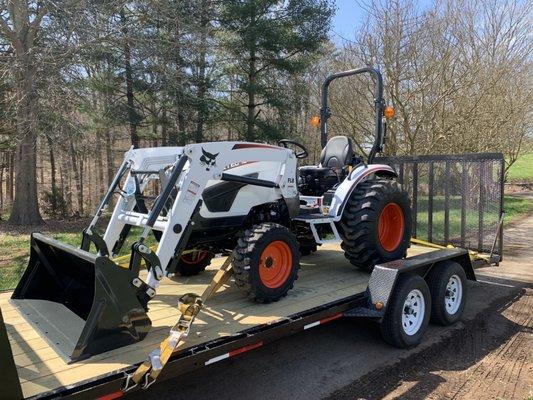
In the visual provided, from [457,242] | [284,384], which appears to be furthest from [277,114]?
[284,384]

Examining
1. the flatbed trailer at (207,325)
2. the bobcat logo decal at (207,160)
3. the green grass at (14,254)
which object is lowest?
the green grass at (14,254)

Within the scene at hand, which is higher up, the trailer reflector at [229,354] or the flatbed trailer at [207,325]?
the flatbed trailer at [207,325]

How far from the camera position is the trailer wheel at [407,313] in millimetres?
4559

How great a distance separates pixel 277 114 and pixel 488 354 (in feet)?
44.5

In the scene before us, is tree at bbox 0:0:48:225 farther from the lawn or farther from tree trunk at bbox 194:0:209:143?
tree trunk at bbox 194:0:209:143

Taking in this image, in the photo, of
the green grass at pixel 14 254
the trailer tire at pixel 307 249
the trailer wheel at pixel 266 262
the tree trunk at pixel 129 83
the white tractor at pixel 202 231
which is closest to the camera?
the white tractor at pixel 202 231

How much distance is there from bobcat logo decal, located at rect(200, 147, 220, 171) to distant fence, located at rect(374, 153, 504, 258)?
12.1 ft

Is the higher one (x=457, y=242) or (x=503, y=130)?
(x=503, y=130)

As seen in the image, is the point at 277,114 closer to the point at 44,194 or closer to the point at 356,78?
the point at 356,78

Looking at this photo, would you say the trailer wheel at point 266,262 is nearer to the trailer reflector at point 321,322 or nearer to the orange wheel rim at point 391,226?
the trailer reflector at point 321,322

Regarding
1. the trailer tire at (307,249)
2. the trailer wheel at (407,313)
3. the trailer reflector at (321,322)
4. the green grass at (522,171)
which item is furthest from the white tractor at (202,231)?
the green grass at (522,171)

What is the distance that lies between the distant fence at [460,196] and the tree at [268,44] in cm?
988

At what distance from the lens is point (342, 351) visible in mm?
4703

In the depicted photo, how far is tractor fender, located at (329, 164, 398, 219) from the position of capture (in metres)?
5.14
